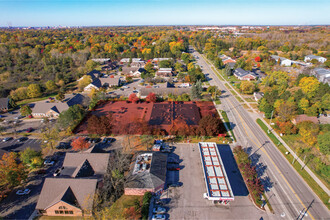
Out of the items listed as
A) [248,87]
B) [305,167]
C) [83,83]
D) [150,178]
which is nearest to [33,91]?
[83,83]

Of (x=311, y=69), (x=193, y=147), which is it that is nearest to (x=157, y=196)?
(x=193, y=147)

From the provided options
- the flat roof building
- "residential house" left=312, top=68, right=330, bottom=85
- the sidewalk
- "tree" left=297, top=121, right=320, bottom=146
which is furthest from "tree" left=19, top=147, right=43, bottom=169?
"residential house" left=312, top=68, right=330, bottom=85

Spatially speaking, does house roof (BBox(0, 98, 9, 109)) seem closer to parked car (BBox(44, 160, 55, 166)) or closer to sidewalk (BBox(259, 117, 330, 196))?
parked car (BBox(44, 160, 55, 166))

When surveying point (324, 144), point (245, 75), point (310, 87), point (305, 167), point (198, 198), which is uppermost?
point (310, 87)

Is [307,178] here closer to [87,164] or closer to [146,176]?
[146,176]

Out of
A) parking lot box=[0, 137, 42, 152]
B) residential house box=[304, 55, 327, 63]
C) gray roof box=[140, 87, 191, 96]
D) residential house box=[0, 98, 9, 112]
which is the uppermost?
residential house box=[304, 55, 327, 63]

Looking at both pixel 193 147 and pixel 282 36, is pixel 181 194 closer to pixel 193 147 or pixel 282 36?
pixel 193 147

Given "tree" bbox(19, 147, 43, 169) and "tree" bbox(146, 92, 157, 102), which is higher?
"tree" bbox(146, 92, 157, 102)
